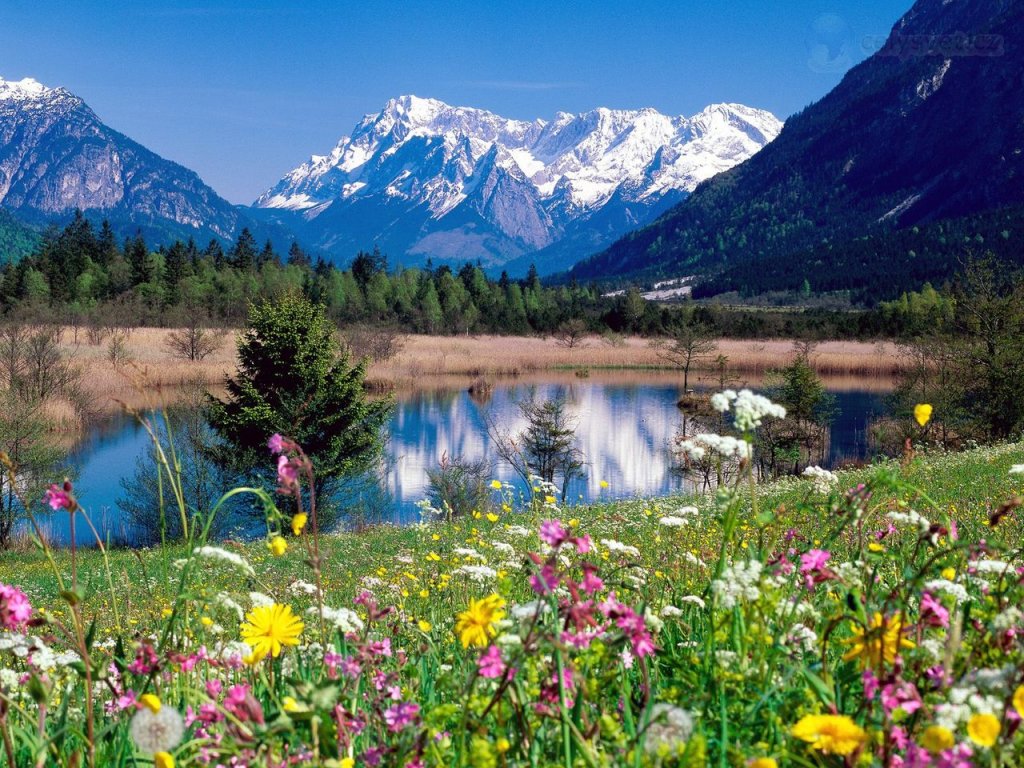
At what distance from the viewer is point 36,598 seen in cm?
1248

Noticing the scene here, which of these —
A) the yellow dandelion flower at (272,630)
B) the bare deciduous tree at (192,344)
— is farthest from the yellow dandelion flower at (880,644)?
the bare deciduous tree at (192,344)

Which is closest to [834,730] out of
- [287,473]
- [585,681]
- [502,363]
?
[585,681]

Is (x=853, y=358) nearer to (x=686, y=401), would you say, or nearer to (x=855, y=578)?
(x=686, y=401)

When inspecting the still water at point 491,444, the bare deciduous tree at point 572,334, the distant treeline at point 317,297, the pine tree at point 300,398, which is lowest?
the still water at point 491,444

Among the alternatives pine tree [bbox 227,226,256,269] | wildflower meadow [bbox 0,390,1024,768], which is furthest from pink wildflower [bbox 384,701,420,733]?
pine tree [bbox 227,226,256,269]

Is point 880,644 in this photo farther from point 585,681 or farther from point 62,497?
point 62,497

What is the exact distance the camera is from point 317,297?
3467 inches

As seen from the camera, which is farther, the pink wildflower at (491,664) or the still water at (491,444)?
the still water at (491,444)

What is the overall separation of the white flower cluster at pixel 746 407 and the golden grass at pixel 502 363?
40945mm

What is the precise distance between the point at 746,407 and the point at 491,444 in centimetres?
3628

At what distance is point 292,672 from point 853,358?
67059 mm

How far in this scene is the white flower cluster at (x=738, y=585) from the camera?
177 centimetres

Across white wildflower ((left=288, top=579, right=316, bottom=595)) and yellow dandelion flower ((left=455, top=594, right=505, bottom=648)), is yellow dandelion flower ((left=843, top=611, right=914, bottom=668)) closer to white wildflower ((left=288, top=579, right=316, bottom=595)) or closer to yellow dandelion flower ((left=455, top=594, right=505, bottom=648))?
yellow dandelion flower ((left=455, top=594, right=505, bottom=648))

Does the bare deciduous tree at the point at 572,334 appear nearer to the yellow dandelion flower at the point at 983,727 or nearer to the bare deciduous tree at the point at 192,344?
the bare deciduous tree at the point at 192,344
